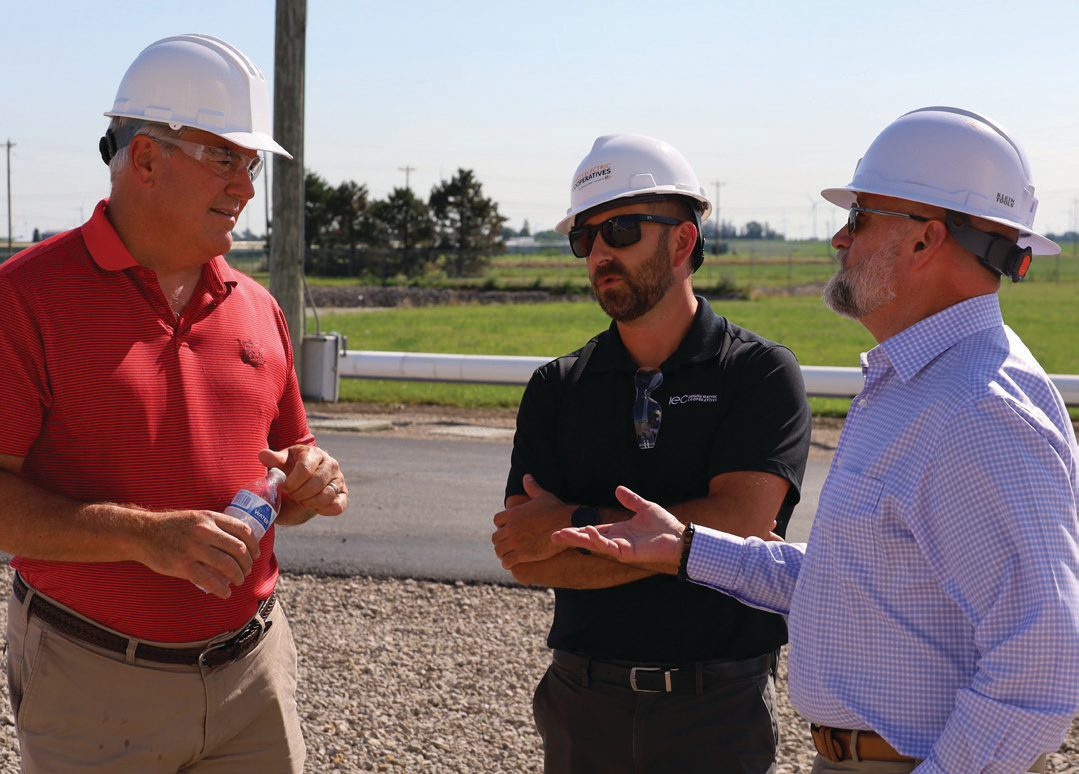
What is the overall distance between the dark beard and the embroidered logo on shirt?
1002mm

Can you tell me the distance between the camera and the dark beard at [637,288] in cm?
312

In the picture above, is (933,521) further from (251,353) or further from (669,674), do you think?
(251,353)

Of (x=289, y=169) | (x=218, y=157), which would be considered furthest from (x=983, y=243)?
(x=289, y=169)

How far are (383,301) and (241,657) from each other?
146ft

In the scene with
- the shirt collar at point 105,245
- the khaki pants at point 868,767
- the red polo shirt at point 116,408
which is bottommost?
the khaki pants at point 868,767

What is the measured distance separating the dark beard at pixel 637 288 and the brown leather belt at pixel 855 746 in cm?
133

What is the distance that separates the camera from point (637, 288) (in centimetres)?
313

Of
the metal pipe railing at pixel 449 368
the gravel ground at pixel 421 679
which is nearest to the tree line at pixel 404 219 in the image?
the metal pipe railing at pixel 449 368

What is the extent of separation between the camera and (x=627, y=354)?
3.17m

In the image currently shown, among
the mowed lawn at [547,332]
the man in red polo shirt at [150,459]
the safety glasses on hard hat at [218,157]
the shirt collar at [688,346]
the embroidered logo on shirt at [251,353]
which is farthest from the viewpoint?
the mowed lawn at [547,332]

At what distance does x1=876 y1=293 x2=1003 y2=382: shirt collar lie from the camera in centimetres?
223

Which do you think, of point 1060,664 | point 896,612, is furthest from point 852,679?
point 1060,664

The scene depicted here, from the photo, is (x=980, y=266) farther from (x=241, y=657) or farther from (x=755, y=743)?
(x=241, y=657)

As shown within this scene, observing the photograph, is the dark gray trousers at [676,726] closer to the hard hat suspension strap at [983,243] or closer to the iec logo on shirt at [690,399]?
the iec logo on shirt at [690,399]
